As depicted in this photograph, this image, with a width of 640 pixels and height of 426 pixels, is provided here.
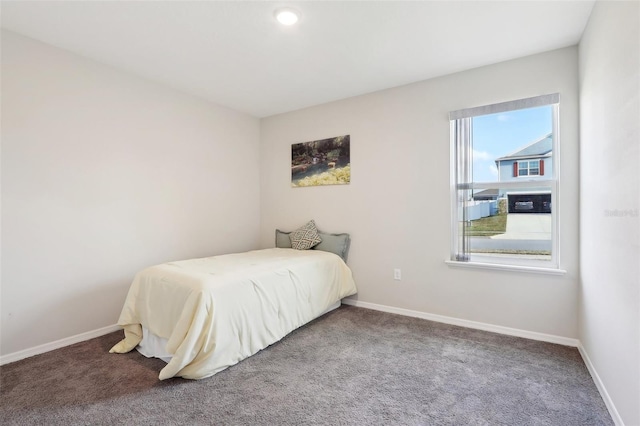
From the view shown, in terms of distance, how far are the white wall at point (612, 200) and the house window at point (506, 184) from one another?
34cm

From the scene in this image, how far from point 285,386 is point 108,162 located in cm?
247

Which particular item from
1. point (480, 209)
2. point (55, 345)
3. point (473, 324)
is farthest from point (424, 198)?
point (55, 345)

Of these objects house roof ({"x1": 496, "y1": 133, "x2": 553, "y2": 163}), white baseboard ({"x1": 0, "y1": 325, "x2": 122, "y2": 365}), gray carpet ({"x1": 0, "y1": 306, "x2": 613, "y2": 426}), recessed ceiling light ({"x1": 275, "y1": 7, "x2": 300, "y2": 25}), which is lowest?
gray carpet ({"x1": 0, "y1": 306, "x2": 613, "y2": 426})

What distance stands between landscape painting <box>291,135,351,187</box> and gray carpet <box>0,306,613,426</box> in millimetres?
1909

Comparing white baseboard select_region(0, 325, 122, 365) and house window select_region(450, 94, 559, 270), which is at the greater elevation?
house window select_region(450, 94, 559, 270)

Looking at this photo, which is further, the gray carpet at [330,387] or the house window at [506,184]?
the house window at [506,184]

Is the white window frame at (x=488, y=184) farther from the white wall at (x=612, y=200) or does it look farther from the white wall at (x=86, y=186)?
the white wall at (x=86, y=186)

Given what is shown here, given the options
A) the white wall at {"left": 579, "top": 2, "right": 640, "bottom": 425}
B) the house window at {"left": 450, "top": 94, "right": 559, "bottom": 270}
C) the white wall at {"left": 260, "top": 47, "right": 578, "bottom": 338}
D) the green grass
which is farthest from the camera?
the green grass

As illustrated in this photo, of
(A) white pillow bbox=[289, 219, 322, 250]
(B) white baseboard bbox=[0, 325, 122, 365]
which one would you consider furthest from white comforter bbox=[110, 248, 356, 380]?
(A) white pillow bbox=[289, 219, 322, 250]

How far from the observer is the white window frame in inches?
101

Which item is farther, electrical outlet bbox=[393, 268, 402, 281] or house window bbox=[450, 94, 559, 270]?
Result: electrical outlet bbox=[393, 268, 402, 281]

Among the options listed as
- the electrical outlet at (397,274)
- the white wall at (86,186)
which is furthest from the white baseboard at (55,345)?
the electrical outlet at (397,274)

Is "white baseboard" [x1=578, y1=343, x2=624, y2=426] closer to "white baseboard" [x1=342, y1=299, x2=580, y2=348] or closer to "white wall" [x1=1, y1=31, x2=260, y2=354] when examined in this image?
"white baseboard" [x1=342, y1=299, x2=580, y2=348]

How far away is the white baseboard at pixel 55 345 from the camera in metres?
2.28
